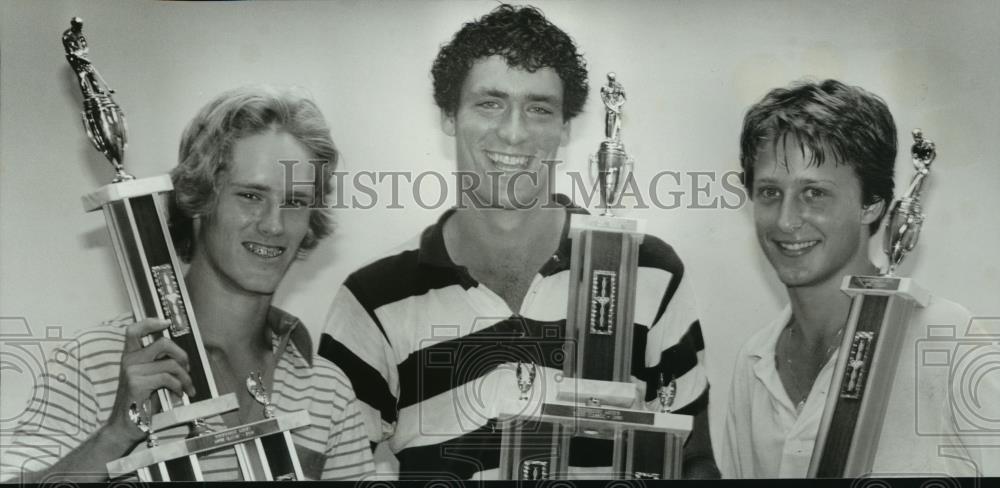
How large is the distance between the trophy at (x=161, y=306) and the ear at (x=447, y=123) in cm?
81

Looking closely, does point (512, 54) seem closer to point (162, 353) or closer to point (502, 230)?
point (502, 230)

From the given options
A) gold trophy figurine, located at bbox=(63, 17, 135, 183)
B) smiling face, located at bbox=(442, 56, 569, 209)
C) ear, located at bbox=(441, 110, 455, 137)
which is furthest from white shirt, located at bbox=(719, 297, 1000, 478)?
gold trophy figurine, located at bbox=(63, 17, 135, 183)

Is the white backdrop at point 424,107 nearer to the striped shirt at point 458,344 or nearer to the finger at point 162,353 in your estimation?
the striped shirt at point 458,344

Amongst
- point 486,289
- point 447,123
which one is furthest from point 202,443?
point 447,123

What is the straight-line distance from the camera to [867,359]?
3.54 meters

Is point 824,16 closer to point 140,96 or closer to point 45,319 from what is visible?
point 140,96

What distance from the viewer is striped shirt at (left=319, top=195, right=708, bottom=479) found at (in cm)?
357

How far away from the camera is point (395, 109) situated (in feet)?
11.8

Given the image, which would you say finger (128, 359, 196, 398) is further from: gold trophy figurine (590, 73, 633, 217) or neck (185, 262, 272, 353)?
gold trophy figurine (590, 73, 633, 217)

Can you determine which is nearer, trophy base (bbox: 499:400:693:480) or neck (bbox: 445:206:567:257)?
trophy base (bbox: 499:400:693:480)

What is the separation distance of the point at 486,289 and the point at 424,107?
0.56 metres

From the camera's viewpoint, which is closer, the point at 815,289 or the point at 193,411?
the point at 193,411

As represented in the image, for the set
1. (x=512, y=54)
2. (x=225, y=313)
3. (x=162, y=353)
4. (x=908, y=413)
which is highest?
(x=512, y=54)

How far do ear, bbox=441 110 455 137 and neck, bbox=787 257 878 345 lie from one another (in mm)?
1095
